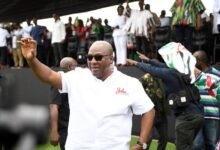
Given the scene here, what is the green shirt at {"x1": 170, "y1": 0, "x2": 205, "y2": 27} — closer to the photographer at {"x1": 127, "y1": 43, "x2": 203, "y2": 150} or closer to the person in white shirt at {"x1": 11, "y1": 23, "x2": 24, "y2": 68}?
the photographer at {"x1": 127, "y1": 43, "x2": 203, "y2": 150}

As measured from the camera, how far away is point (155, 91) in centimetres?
859

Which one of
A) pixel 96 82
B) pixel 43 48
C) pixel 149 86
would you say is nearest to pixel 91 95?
pixel 96 82

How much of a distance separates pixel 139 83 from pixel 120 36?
11.1m

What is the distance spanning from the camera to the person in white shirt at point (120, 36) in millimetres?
14812

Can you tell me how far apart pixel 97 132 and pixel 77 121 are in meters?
0.16

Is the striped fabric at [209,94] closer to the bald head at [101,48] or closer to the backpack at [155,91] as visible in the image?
the backpack at [155,91]

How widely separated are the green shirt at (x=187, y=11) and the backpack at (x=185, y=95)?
5.39 meters

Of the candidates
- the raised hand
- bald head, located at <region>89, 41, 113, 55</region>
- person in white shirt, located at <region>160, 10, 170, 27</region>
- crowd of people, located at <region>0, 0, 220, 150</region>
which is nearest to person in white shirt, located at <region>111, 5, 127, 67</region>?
crowd of people, located at <region>0, 0, 220, 150</region>

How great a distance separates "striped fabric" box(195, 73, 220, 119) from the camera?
681 cm

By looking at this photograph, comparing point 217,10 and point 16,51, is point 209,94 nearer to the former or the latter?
point 217,10

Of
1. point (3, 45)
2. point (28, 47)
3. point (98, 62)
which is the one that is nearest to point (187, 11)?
point (98, 62)

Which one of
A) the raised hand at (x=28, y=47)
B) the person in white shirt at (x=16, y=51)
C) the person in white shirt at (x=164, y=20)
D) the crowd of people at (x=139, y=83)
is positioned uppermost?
the raised hand at (x=28, y=47)

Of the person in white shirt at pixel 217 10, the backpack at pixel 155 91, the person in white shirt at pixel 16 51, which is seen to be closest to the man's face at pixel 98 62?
the backpack at pixel 155 91

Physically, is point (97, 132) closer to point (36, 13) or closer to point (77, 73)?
point (77, 73)
